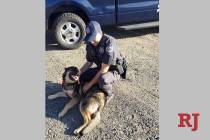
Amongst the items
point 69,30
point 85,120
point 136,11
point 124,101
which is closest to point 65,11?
point 69,30

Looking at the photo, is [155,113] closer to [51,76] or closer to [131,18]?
[51,76]

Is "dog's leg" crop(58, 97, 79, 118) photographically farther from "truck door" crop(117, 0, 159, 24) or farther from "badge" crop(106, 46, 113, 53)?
"truck door" crop(117, 0, 159, 24)

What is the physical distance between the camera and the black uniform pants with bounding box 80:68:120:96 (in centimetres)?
598

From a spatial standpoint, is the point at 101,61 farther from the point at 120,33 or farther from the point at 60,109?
the point at 120,33

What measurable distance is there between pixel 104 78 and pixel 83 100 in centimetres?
40

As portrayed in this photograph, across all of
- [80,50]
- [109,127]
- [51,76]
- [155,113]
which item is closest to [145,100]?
[155,113]

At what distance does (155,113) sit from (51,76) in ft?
6.18

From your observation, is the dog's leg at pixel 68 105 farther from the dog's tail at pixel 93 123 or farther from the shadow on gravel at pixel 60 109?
the dog's tail at pixel 93 123

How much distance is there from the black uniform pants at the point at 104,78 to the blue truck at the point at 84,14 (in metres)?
1.85

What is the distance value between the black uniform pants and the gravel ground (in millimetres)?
283

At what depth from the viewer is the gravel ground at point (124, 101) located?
5.60m

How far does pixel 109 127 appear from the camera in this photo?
5.69m

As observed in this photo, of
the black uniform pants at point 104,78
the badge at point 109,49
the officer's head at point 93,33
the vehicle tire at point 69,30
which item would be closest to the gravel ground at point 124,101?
the vehicle tire at point 69,30

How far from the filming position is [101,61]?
613 centimetres
